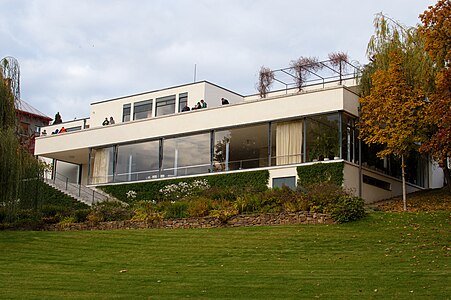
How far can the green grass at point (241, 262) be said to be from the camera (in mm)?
14312

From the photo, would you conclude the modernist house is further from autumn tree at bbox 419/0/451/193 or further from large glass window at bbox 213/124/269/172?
autumn tree at bbox 419/0/451/193

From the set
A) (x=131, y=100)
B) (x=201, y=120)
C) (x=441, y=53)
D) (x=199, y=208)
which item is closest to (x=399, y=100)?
(x=441, y=53)

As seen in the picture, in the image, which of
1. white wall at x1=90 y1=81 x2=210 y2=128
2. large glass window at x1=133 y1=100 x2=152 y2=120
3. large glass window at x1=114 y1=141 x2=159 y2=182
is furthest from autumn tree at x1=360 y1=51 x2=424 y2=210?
large glass window at x1=133 y1=100 x2=152 y2=120

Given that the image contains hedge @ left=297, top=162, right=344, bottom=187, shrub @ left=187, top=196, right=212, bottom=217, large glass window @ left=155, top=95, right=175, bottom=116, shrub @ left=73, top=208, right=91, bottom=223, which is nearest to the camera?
shrub @ left=187, top=196, right=212, bottom=217

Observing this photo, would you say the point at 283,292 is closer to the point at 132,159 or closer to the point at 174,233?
the point at 174,233

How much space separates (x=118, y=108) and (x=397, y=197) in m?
20.6

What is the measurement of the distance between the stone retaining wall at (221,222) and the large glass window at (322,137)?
7.24m

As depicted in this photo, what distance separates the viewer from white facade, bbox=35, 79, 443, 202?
31.2 meters

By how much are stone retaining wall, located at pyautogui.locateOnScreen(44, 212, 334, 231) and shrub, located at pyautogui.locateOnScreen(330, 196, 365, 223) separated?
0.32 metres

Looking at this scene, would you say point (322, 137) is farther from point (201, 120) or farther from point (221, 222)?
point (221, 222)

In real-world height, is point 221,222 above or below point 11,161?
below

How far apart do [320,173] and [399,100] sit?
16.8 ft

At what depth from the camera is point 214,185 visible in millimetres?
33500

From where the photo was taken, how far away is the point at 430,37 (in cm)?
2284
